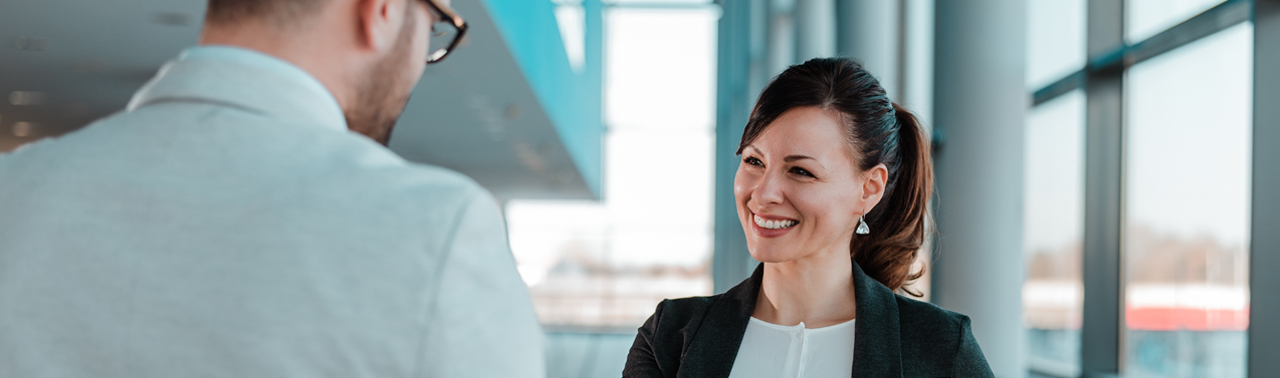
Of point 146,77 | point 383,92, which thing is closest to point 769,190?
point 383,92

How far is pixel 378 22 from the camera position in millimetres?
883

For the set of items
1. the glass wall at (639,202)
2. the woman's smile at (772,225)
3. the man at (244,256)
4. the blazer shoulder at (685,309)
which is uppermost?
the man at (244,256)

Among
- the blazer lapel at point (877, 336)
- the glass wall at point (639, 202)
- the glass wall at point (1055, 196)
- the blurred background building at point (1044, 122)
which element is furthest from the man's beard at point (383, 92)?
the glass wall at point (639, 202)

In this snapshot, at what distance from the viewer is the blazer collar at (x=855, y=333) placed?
68.6 inches

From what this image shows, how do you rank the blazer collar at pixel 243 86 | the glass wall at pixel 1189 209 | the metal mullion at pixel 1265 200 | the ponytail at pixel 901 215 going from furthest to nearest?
the glass wall at pixel 1189 209, the metal mullion at pixel 1265 200, the ponytail at pixel 901 215, the blazer collar at pixel 243 86

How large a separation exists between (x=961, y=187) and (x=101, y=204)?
3505mm

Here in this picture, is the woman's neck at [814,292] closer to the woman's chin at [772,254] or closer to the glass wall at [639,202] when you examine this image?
the woman's chin at [772,254]

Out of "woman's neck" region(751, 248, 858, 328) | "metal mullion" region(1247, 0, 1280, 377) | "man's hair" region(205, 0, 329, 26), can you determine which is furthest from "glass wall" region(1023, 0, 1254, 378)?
"man's hair" region(205, 0, 329, 26)

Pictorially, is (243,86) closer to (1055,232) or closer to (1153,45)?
(1153,45)

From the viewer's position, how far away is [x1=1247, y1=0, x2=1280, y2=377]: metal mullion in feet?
9.81

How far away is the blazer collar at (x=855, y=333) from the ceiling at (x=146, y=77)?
305 cm

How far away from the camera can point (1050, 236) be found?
19.3 feet

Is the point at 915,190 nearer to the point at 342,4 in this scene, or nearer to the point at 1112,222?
the point at 342,4

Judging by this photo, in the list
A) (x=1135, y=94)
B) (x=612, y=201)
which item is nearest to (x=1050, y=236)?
(x=1135, y=94)
